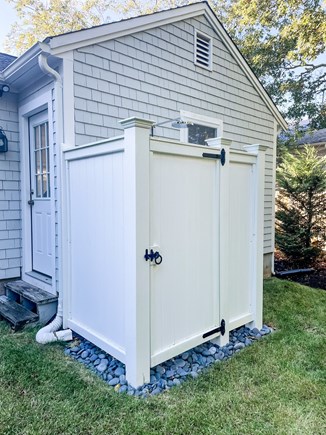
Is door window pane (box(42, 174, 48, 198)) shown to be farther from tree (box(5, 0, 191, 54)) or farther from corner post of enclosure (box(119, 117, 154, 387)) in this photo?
tree (box(5, 0, 191, 54))

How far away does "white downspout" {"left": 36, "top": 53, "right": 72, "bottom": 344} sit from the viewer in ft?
10.9

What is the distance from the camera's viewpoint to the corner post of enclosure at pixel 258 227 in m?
3.62

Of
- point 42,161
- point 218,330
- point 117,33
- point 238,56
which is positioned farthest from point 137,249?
point 238,56

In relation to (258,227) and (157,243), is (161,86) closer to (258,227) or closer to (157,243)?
(258,227)

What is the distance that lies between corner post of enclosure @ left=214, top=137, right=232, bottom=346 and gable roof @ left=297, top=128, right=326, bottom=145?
28.0 feet

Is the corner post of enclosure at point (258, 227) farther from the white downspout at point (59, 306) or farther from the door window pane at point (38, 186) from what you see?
the door window pane at point (38, 186)

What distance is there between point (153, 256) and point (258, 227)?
5.19 feet

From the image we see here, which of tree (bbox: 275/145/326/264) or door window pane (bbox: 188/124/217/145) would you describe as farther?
tree (bbox: 275/145/326/264)

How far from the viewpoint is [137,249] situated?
251 cm

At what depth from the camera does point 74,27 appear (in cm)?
1467

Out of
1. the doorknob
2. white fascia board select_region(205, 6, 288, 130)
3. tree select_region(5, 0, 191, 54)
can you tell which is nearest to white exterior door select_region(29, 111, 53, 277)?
the doorknob

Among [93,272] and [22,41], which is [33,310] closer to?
[93,272]

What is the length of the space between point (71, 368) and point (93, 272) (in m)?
0.87

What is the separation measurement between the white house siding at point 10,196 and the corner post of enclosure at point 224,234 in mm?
2874
